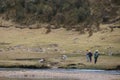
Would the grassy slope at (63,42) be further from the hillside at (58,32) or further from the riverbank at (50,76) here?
the riverbank at (50,76)

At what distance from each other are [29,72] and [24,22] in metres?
58.4

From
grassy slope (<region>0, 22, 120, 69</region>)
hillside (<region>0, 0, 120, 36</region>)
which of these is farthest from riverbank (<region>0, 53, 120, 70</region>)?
hillside (<region>0, 0, 120, 36</region>)

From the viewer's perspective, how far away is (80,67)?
6084 cm

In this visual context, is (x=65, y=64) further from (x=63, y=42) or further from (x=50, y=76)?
(x=63, y=42)

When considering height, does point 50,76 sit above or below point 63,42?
above

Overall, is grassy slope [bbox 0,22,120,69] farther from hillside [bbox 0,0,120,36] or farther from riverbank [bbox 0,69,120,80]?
riverbank [bbox 0,69,120,80]

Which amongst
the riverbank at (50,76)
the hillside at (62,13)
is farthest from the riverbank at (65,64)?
the hillside at (62,13)

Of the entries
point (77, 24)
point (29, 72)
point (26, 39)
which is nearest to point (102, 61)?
point (29, 72)

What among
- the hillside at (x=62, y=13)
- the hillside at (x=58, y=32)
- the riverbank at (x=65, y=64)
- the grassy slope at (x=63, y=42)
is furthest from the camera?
the hillside at (x=62, y=13)

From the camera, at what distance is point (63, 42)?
295 feet

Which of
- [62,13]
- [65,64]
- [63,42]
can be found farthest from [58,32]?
[65,64]

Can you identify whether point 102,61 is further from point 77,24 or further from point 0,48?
point 77,24

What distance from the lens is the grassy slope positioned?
64.2 meters

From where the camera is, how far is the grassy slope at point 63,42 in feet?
211
